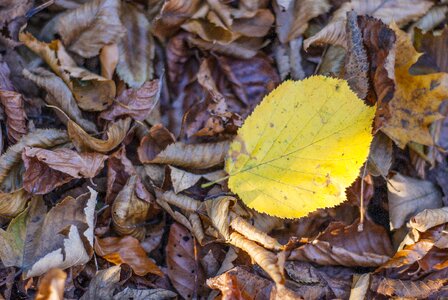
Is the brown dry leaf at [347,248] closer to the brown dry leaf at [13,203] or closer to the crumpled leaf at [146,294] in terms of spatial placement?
the crumpled leaf at [146,294]

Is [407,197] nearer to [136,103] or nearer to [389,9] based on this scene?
[389,9]

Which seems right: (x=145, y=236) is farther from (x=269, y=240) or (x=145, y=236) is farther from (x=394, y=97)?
(x=394, y=97)

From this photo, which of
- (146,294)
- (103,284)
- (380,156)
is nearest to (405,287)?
(380,156)

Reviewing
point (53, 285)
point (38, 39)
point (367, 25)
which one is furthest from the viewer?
point (38, 39)

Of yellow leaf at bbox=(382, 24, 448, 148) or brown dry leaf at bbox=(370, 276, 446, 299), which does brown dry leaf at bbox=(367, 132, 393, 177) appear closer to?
yellow leaf at bbox=(382, 24, 448, 148)

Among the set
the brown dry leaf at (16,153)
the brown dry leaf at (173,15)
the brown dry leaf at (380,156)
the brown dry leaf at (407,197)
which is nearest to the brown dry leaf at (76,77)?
the brown dry leaf at (16,153)

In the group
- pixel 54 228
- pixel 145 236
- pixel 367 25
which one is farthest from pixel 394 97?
pixel 54 228

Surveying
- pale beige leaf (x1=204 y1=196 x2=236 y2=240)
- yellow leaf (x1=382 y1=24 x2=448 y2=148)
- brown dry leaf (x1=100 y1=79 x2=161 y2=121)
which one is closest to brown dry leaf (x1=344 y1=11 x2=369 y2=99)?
yellow leaf (x1=382 y1=24 x2=448 y2=148)
